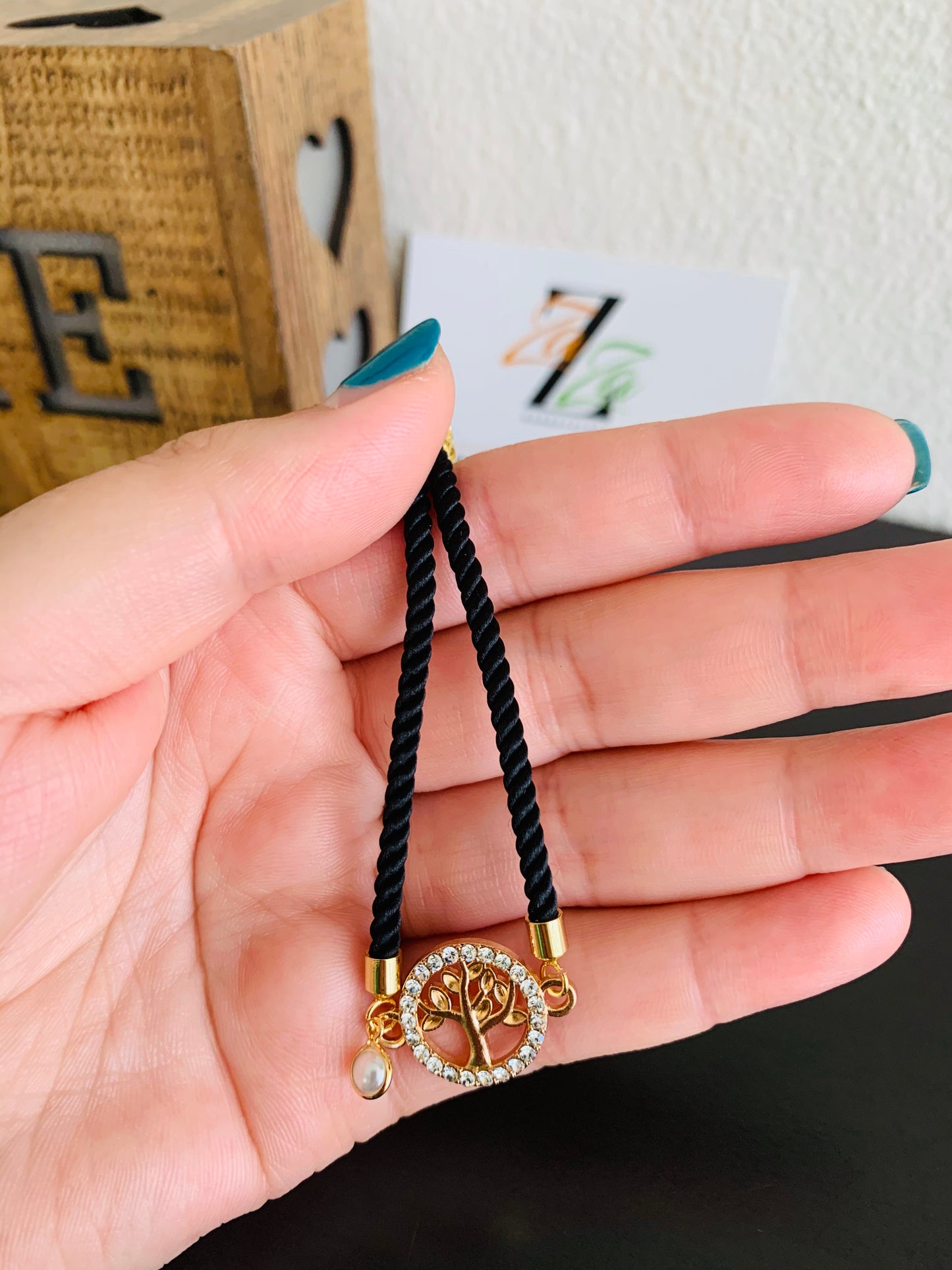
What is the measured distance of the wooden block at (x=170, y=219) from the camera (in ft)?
2.89

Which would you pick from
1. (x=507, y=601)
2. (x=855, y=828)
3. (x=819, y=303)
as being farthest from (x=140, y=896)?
(x=819, y=303)

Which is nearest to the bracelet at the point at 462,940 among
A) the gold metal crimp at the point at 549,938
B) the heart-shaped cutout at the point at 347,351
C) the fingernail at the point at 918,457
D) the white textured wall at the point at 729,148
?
the gold metal crimp at the point at 549,938

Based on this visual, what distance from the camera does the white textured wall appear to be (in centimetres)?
97

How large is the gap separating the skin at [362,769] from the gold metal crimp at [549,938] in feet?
0.19

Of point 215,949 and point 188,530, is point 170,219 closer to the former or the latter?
point 188,530

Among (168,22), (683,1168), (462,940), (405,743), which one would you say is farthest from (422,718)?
(168,22)

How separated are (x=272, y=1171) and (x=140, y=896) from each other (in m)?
0.20

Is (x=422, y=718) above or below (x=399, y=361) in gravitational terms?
below

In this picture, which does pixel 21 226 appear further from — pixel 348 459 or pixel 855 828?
pixel 855 828

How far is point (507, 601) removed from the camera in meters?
0.79

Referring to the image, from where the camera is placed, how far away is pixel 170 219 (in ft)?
3.06

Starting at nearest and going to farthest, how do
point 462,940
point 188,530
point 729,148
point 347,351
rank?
1. point 188,530
2. point 462,940
3. point 729,148
4. point 347,351

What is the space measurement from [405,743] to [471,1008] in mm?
181

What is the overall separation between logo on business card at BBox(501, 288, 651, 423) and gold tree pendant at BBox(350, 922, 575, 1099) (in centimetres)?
68
